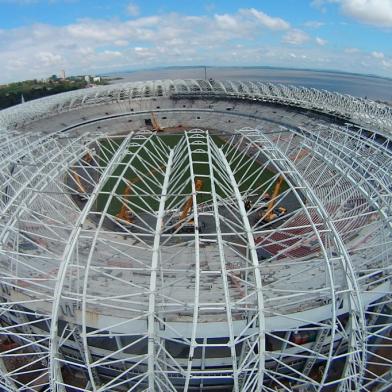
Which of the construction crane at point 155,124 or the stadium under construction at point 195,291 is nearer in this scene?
the stadium under construction at point 195,291

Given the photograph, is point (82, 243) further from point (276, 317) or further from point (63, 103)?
point (63, 103)

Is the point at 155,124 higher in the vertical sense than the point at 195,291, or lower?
higher

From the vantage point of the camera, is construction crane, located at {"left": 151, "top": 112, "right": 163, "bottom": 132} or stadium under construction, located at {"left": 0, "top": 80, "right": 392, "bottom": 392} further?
construction crane, located at {"left": 151, "top": 112, "right": 163, "bottom": 132}

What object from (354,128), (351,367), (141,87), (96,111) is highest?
(141,87)

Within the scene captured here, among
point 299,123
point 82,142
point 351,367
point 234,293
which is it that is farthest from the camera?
point 299,123

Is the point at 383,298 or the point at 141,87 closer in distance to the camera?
the point at 383,298

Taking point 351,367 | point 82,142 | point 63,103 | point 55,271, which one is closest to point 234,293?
point 351,367

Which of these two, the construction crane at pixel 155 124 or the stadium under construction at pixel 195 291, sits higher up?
the construction crane at pixel 155 124

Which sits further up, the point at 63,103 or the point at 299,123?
the point at 63,103

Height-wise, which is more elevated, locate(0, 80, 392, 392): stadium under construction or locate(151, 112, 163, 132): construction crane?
locate(151, 112, 163, 132): construction crane

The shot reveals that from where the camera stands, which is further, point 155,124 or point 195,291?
point 155,124

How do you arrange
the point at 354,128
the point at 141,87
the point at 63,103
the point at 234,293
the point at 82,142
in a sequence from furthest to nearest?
the point at 141,87 < the point at 63,103 < the point at 354,128 < the point at 82,142 < the point at 234,293
